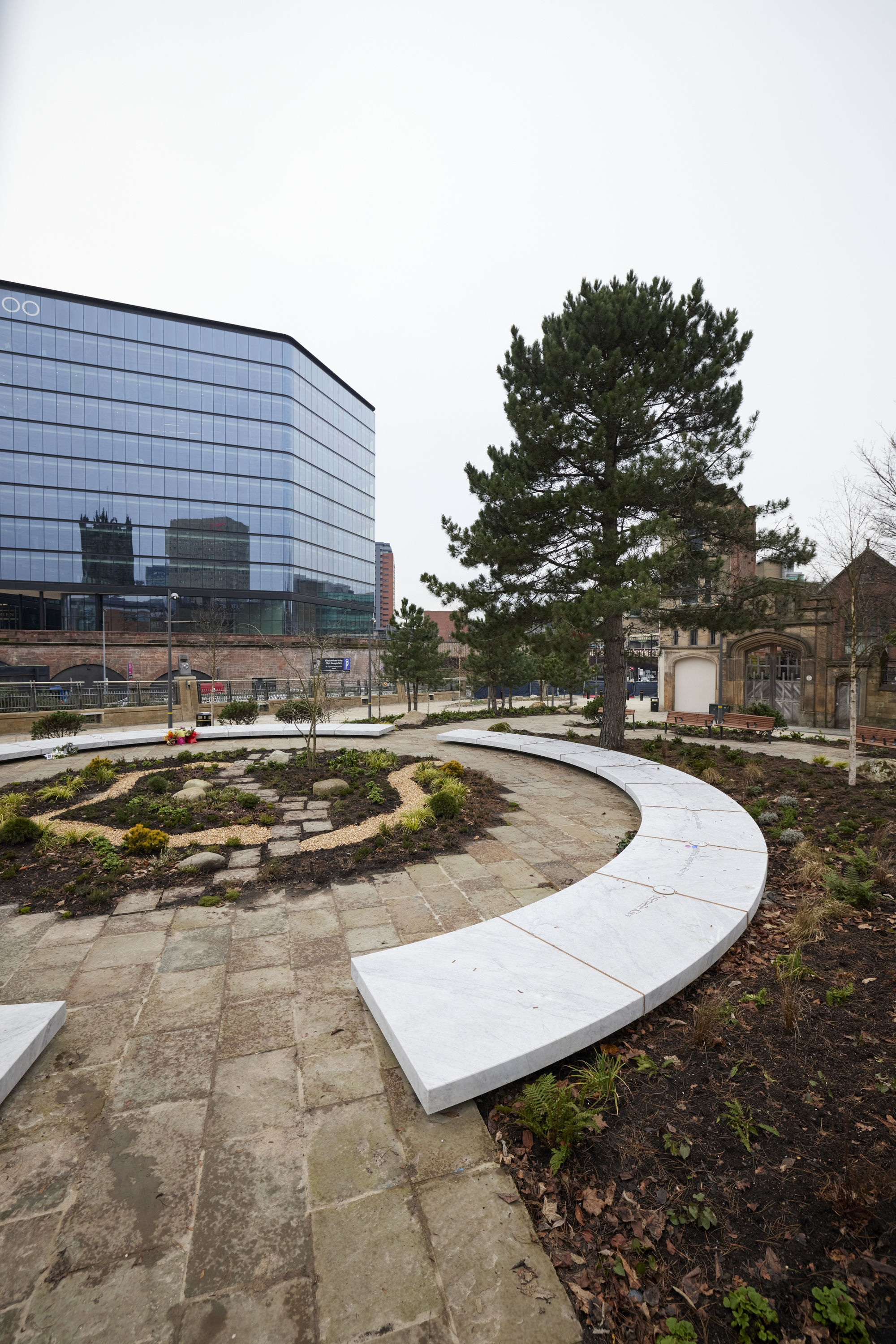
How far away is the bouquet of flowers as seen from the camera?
16.5 meters

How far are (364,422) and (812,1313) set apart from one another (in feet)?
266

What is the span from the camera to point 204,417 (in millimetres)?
56938

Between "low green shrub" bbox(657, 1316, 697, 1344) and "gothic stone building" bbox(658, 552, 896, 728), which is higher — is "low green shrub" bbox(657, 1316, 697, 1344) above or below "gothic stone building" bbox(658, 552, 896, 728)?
below

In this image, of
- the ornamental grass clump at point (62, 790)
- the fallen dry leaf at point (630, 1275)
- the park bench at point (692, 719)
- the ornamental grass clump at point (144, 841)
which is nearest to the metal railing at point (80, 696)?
the ornamental grass clump at point (62, 790)

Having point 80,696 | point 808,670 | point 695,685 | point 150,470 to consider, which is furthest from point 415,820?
point 150,470

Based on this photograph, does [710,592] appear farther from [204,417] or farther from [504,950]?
[204,417]

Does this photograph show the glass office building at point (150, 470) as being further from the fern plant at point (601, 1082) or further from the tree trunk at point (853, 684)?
the fern plant at point (601, 1082)

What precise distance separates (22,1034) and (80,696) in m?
26.9

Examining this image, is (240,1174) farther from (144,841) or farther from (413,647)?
(413,647)

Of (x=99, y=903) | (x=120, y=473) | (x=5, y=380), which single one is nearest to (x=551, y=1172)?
(x=99, y=903)

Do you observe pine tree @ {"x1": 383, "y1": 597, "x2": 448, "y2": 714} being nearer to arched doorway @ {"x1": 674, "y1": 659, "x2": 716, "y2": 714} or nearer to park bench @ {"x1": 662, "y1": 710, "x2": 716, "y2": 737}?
park bench @ {"x1": 662, "y1": 710, "x2": 716, "y2": 737}

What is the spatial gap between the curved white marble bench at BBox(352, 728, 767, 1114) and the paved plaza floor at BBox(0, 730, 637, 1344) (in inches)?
11.1

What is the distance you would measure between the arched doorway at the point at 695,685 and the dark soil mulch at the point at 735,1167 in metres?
32.3

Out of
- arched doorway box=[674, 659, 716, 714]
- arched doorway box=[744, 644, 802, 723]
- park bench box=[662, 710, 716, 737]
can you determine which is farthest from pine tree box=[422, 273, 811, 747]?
arched doorway box=[674, 659, 716, 714]
